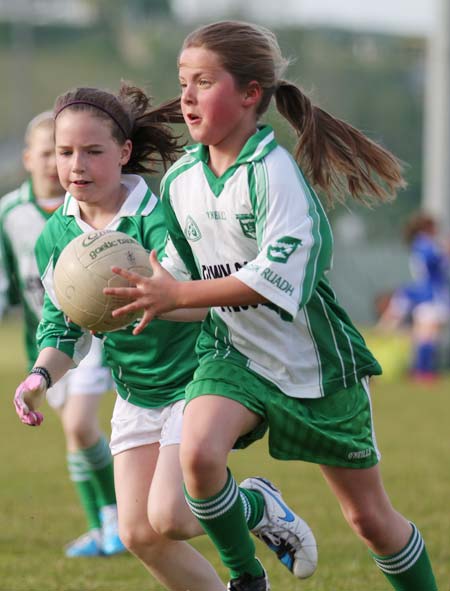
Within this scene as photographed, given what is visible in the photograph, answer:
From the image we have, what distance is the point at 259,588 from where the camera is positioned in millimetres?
4141

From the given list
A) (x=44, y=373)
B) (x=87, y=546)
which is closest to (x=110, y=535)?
(x=87, y=546)

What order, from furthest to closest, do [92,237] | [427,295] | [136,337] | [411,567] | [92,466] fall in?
1. [427,295]
2. [92,466]
3. [136,337]
4. [411,567]
5. [92,237]

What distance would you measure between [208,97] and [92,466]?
3.00 m

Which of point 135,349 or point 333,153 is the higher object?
point 333,153

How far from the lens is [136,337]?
4.64 meters

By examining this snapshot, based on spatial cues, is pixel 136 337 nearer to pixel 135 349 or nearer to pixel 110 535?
pixel 135 349

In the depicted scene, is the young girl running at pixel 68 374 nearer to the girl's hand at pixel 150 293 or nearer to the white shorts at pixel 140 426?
the white shorts at pixel 140 426

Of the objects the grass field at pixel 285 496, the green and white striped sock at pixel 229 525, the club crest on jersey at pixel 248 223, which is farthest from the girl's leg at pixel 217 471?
the grass field at pixel 285 496

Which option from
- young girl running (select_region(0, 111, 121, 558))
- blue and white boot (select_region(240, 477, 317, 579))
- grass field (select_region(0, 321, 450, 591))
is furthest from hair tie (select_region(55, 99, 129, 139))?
grass field (select_region(0, 321, 450, 591))

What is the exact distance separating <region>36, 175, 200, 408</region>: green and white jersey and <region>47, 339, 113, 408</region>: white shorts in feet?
5.89

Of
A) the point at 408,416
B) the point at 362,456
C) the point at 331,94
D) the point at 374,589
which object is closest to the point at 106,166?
the point at 362,456

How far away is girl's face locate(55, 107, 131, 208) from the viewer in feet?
14.5

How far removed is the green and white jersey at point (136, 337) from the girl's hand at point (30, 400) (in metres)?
0.28

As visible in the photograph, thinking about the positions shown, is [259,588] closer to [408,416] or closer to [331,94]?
[408,416]
